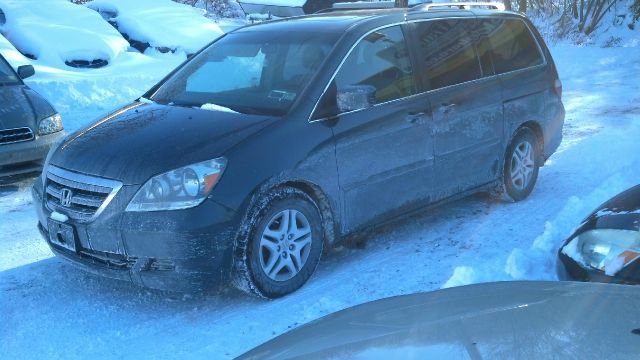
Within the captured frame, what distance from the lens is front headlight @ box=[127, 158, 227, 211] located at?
3672 mm

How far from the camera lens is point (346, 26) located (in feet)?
15.3

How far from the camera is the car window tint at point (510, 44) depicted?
5.72 metres

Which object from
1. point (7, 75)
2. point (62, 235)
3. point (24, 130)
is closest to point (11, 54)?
point (7, 75)

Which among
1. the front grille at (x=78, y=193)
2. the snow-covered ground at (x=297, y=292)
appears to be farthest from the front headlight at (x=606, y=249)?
the front grille at (x=78, y=193)

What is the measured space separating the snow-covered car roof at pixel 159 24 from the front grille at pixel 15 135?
5429 mm

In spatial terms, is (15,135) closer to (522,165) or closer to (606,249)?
(522,165)

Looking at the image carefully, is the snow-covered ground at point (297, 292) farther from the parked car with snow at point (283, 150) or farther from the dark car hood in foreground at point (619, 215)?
the dark car hood in foreground at point (619, 215)

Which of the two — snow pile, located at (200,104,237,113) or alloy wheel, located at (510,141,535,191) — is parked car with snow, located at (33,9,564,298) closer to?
snow pile, located at (200,104,237,113)

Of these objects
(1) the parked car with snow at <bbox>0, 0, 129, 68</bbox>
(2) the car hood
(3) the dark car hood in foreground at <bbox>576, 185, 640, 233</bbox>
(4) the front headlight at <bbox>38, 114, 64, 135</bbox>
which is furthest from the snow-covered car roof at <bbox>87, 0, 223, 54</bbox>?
(3) the dark car hood in foreground at <bbox>576, 185, 640, 233</bbox>

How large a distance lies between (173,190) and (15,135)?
3618 mm

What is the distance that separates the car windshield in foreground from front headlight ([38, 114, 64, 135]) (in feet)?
7.51

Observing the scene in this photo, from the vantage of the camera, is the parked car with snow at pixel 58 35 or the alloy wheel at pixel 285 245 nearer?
the alloy wheel at pixel 285 245

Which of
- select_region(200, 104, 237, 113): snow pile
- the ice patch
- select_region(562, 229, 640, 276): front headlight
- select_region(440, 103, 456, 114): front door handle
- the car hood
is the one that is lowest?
the ice patch

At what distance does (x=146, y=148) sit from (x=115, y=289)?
39.3 inches
